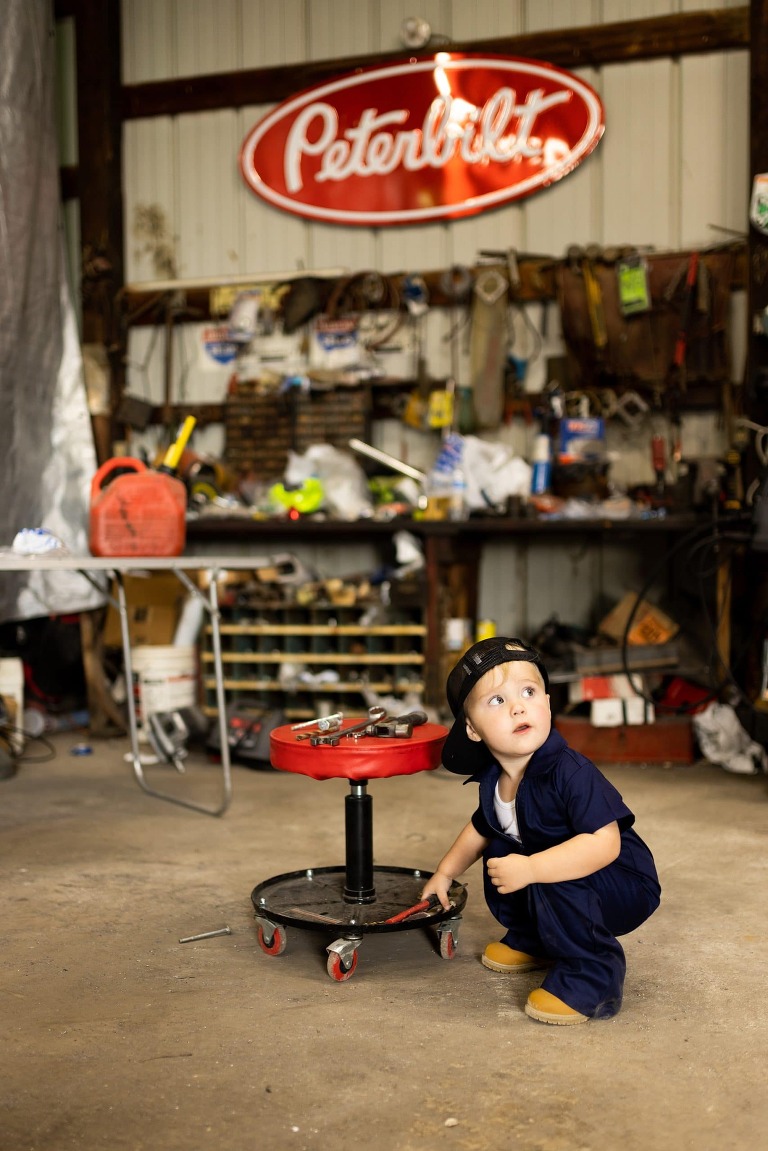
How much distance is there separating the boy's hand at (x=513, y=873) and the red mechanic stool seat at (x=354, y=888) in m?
0.28

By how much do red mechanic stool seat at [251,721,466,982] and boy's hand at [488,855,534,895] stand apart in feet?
0.93

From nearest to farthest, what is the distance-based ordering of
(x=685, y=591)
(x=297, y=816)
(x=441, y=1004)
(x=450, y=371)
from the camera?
(x=441, y=1004) < (x=297, y=816) < (x=685, y=591) < (x=450, y=371)

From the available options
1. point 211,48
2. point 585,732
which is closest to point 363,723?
point 585,732

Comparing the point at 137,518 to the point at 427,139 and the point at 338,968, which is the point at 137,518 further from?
the point at 427,139

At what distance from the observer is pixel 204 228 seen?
5.74 meters

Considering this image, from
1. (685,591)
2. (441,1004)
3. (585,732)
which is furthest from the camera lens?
(685,591)

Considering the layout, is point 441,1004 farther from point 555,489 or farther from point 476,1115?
point 555,489

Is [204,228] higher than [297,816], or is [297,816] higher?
[204,228]

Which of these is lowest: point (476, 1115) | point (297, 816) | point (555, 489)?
point (297, 816)

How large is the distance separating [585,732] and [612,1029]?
101 inches

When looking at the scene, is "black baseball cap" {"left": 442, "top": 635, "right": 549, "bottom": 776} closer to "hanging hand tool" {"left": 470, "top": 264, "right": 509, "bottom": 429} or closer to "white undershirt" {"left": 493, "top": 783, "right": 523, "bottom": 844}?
"white undershirt" {"left": 493, "top": 783, "right": 523, "bottom": 844}

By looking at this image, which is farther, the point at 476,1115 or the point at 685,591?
the point at 685,591

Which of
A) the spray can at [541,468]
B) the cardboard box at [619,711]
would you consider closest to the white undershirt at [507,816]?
the cardboard box at [619,711]

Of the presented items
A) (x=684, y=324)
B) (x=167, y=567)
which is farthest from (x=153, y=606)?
(x=684, y=324)
